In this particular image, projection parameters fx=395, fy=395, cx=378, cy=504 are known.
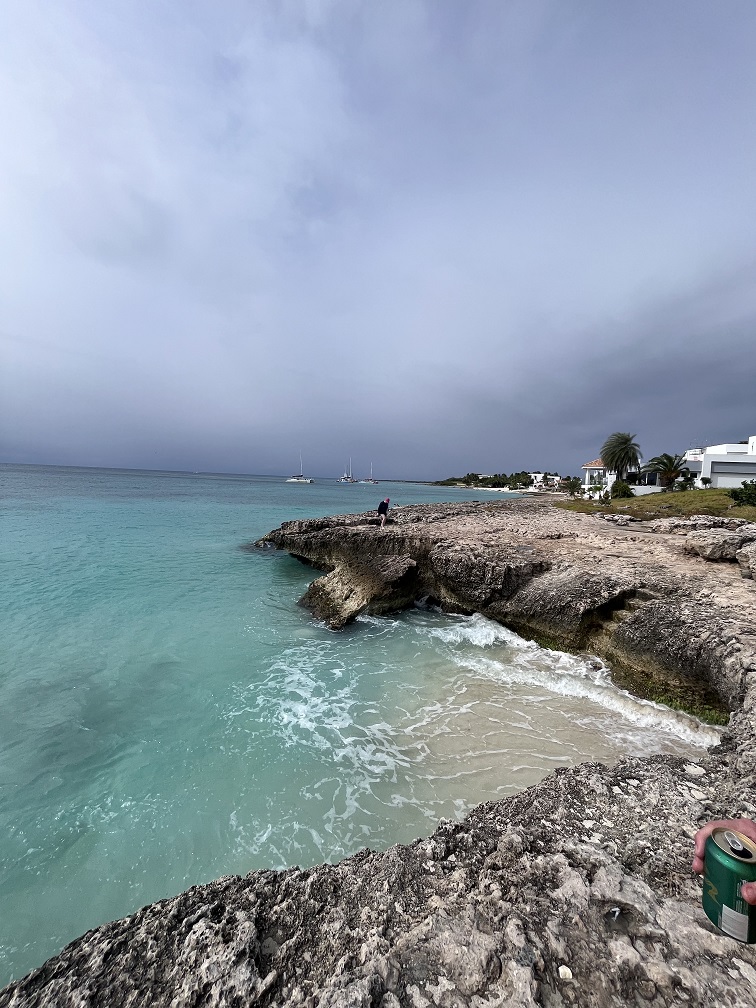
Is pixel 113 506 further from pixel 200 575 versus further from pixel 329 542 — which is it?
pixel 329 542

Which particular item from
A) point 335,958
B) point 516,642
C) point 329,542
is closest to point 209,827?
point 335,958

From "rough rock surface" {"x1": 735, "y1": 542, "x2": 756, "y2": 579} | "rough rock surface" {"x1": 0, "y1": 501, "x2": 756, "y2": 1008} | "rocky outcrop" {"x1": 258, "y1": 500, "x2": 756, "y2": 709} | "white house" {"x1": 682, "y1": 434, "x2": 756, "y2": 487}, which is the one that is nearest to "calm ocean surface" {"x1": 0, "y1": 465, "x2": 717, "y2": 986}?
"rocky outcrop" {"x1": 258, "y1": 500, "x2": 756, "y2": 709}

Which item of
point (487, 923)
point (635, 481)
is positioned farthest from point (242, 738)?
point (635, 481)

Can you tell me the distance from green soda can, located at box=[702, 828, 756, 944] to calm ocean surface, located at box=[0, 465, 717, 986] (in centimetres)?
450

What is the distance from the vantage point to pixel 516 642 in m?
12.9

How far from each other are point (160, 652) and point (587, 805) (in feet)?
39.8

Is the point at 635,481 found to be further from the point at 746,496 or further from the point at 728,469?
the point at 746,496

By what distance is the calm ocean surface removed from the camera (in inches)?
226

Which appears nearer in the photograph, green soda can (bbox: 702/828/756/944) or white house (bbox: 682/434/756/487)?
green soda can (bbox: 702/828/756/944)

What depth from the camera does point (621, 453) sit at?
61.9 metres

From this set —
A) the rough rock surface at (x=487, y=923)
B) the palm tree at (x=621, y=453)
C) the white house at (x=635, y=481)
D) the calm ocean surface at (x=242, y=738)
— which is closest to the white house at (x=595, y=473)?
the white house at (x=635, y=481)

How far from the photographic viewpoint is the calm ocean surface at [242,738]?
5.74 m

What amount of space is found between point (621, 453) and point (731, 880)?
7037 cm

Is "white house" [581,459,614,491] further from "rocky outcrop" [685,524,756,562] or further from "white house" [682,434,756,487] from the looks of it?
"rocky outcrop" [685,524,756,562]
